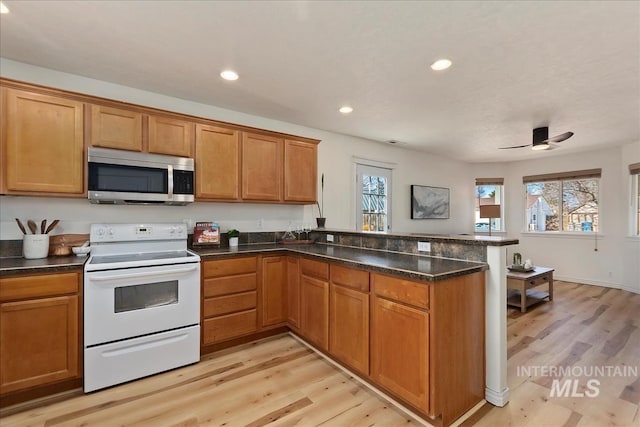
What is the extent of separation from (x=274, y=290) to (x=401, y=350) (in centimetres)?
153

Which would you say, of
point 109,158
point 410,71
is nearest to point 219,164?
point 109,158

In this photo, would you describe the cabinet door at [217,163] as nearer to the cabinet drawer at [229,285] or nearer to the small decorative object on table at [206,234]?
the small decorative object on table at [206,234]

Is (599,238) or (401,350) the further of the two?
(599,238)

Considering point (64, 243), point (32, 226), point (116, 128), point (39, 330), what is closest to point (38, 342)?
point (39, 330)

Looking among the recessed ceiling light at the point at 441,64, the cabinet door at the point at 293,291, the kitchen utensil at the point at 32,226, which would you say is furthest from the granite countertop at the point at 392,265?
the recessed ceiling light at the point at 441,64

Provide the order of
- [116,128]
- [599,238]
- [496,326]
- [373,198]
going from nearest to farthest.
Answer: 1. [496,326]
2. [116,128]
3. [373,198]
4. [599,238]

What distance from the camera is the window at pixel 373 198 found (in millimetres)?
4664

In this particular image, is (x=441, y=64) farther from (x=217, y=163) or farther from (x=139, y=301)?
(x=139, y=301)

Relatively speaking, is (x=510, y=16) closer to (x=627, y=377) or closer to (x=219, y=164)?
(x=219, y=164)

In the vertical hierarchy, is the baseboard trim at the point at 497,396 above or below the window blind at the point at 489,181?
below

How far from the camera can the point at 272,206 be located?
375 cm

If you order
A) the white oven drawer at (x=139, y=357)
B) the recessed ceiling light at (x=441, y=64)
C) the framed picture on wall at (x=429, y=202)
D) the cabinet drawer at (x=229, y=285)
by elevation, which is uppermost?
the recessed ceiling light at (x=441, y=64)

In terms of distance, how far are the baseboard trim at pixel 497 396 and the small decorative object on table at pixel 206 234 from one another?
8.78ft

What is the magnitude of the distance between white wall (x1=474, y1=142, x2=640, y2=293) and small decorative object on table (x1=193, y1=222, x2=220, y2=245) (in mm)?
6069
